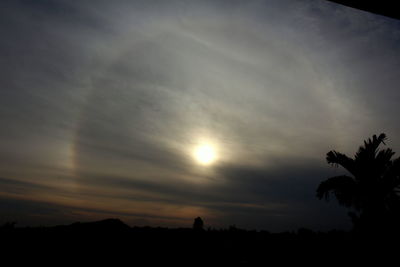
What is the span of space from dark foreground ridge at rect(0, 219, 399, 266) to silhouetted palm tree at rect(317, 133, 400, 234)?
21.1 feet

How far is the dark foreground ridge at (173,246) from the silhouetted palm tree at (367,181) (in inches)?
254

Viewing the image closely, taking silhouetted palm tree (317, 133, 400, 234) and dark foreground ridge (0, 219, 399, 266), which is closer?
dark foreground ridge (0, 219, 399, 266)

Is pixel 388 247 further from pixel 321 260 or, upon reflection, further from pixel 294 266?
pixel 294 266

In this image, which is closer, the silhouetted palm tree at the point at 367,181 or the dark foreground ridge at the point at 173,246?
the dark foreground ridge at the point at 173,246

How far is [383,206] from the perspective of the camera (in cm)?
1245

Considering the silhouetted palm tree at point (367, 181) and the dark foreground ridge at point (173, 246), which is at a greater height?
the silhouetted palm tree at point (367, 181)

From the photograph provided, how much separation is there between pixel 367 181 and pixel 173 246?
11.3 meters

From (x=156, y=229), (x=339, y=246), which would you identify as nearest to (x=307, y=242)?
(x=339, y=246)

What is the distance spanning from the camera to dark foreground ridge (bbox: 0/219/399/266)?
5277 millimetres

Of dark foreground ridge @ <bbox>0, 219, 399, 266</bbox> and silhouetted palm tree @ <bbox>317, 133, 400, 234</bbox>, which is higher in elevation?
silhouetted palm tree @ <bbox>317, 133, 400, 234</bbox>

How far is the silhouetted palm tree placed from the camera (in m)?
12.7

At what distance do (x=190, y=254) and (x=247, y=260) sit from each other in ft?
4.08

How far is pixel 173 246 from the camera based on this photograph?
6.35m

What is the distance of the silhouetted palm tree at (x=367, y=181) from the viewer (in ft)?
41.7
